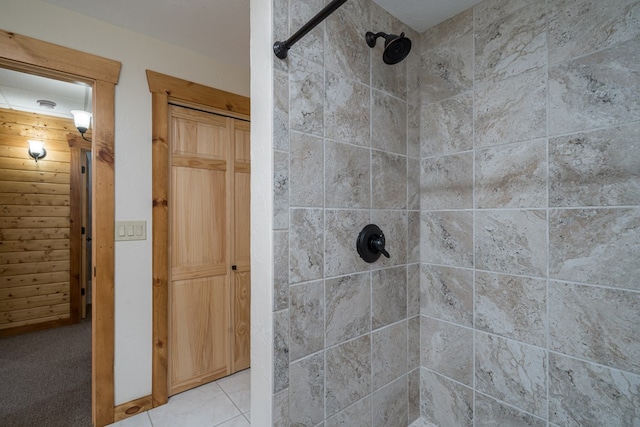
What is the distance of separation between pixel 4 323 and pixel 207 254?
289cm

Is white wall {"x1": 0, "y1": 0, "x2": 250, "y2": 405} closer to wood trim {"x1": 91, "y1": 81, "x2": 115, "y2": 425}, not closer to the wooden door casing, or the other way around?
wood trim {"x1": 91, "y1": 81, "x2": 115, "y2": 425}

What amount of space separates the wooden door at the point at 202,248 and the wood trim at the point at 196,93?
0.09 m

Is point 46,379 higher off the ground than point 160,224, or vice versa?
point 160,224

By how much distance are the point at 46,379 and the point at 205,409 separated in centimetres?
144

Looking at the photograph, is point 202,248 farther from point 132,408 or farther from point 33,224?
point 33,224

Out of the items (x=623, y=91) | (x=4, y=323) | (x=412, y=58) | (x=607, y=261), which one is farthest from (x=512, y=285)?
(x=4, y=323)

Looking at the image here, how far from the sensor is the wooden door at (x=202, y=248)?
1.83m

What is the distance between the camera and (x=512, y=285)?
3.35ft

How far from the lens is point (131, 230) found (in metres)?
1.62

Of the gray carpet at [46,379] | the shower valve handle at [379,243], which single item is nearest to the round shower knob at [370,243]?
the shower valve handle at [379,243]

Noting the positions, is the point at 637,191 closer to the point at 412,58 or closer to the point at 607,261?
the point at 607,261

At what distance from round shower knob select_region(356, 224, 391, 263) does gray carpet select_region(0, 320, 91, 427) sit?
194 centimetres

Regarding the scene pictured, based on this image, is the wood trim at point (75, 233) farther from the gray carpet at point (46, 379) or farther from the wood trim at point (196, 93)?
the wood trim at point (196, 93)

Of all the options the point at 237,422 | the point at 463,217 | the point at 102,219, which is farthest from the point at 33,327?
the point at 463,217
